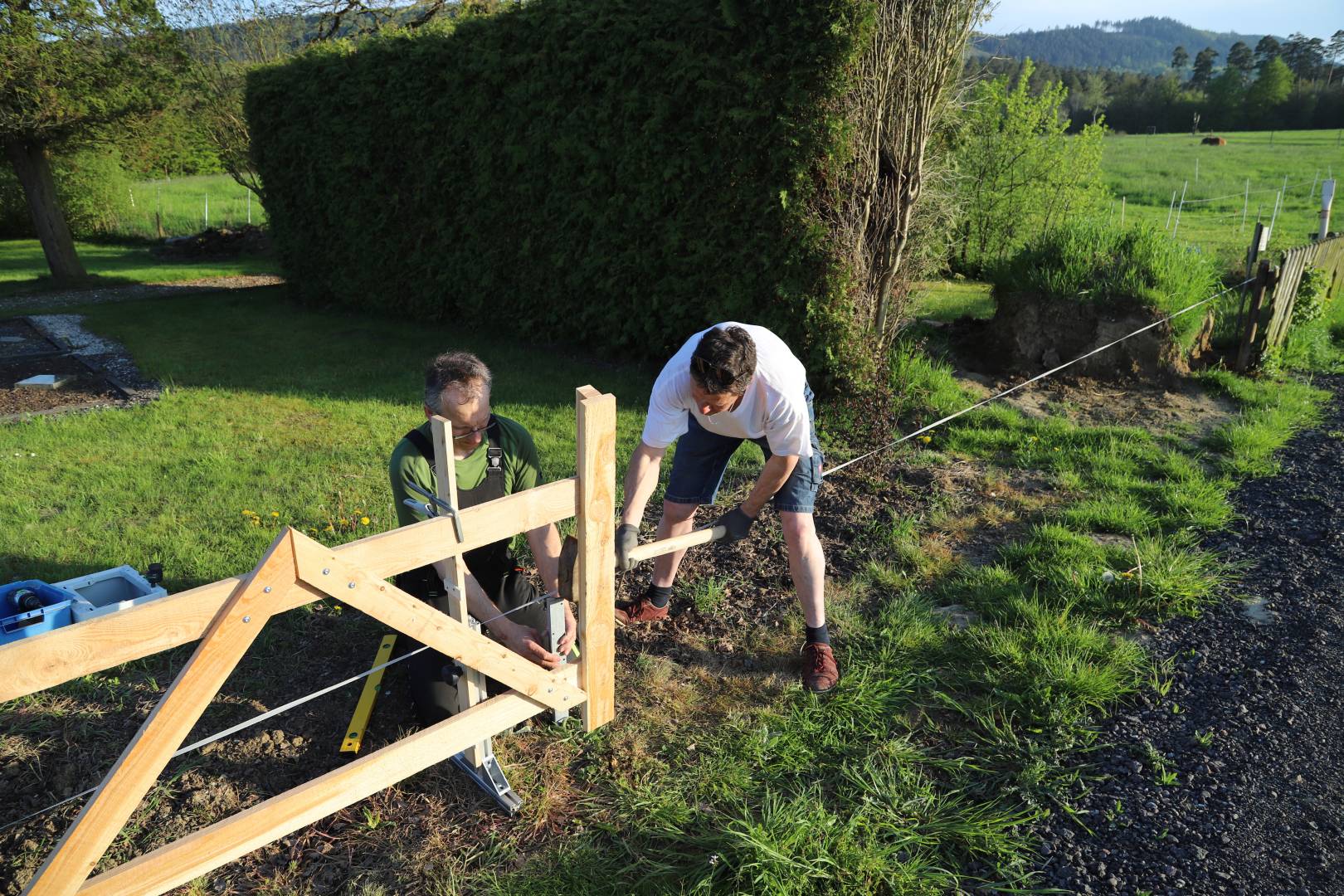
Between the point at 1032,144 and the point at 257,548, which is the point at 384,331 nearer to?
the point at 257,548

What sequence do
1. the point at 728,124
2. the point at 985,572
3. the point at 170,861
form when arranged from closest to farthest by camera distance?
the point at 170,861, the point at 985,572, the point at 728,124

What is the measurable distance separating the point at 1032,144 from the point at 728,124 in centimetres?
590

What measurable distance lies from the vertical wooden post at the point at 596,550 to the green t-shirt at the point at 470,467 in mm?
425

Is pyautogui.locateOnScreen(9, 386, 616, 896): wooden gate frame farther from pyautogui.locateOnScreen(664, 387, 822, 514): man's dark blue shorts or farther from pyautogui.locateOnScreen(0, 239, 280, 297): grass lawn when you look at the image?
pyautogui.locateOnScreen(0, 239, 280, 297): grass lawn

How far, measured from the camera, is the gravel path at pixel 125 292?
12648 millimetres

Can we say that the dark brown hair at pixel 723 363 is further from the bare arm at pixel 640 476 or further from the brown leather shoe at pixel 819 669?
the brown leather shoe at pixel 819 669

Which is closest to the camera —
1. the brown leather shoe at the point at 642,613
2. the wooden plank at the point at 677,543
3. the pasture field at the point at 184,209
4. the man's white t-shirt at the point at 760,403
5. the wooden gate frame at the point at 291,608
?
the wooden gate frame at the point at 291,608

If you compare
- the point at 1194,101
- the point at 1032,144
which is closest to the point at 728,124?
the point at 1032,144

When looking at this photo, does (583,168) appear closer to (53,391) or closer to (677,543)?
(53,391)

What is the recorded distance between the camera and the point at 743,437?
143 inches

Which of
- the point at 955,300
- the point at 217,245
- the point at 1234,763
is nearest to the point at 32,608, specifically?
the point at 1234,763

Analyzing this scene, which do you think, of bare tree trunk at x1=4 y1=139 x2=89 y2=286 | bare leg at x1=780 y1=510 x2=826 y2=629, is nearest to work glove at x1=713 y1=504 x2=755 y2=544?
bare leg at x1=780 y1=510 x2=826 y2=629

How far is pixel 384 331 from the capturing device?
34.3ft

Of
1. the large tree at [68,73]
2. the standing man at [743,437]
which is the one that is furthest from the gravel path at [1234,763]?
the large tree at [68,73]
